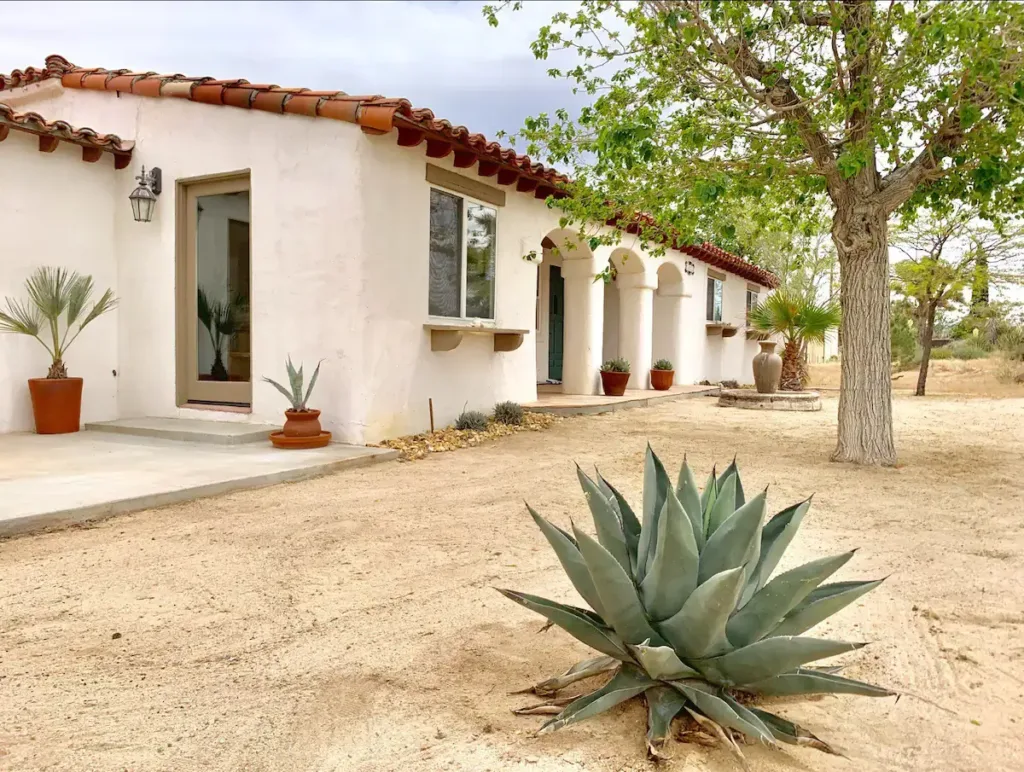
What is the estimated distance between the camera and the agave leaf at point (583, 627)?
1820 mm

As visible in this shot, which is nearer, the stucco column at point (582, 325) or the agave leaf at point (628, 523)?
the agave leaf at point (628, 523)

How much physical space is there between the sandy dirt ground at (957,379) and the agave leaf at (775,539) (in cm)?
1551

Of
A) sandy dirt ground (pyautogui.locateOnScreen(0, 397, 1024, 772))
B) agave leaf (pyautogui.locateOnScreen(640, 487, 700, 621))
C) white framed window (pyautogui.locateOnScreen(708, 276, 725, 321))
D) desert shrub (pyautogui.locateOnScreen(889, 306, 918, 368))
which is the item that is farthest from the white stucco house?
desert shrub (pyautogui.locateOnScreen(889, 306, 918, 368))

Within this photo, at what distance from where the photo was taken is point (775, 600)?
1.71 metres

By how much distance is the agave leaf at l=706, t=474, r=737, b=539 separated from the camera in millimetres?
1879

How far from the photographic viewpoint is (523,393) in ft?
29.8

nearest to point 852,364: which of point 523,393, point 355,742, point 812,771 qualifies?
point 523,393

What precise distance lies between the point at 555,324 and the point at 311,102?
8.33m

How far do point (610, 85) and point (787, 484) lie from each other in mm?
3598

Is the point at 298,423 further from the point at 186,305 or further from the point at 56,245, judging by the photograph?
the point at 56,245

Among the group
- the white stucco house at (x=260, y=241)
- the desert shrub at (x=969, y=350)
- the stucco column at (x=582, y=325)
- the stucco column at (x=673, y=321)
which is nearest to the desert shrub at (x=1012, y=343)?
the desert shrub at (x=969, y=350)

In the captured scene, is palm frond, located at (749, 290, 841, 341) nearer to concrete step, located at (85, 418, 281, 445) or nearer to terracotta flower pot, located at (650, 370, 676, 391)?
terracotta flower pot, located at (650, 370, 676, 391)

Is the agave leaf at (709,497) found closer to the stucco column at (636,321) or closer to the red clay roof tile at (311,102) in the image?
the red clay roof tile at (311,102)

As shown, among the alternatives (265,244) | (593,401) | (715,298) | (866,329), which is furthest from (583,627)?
(715,298)
